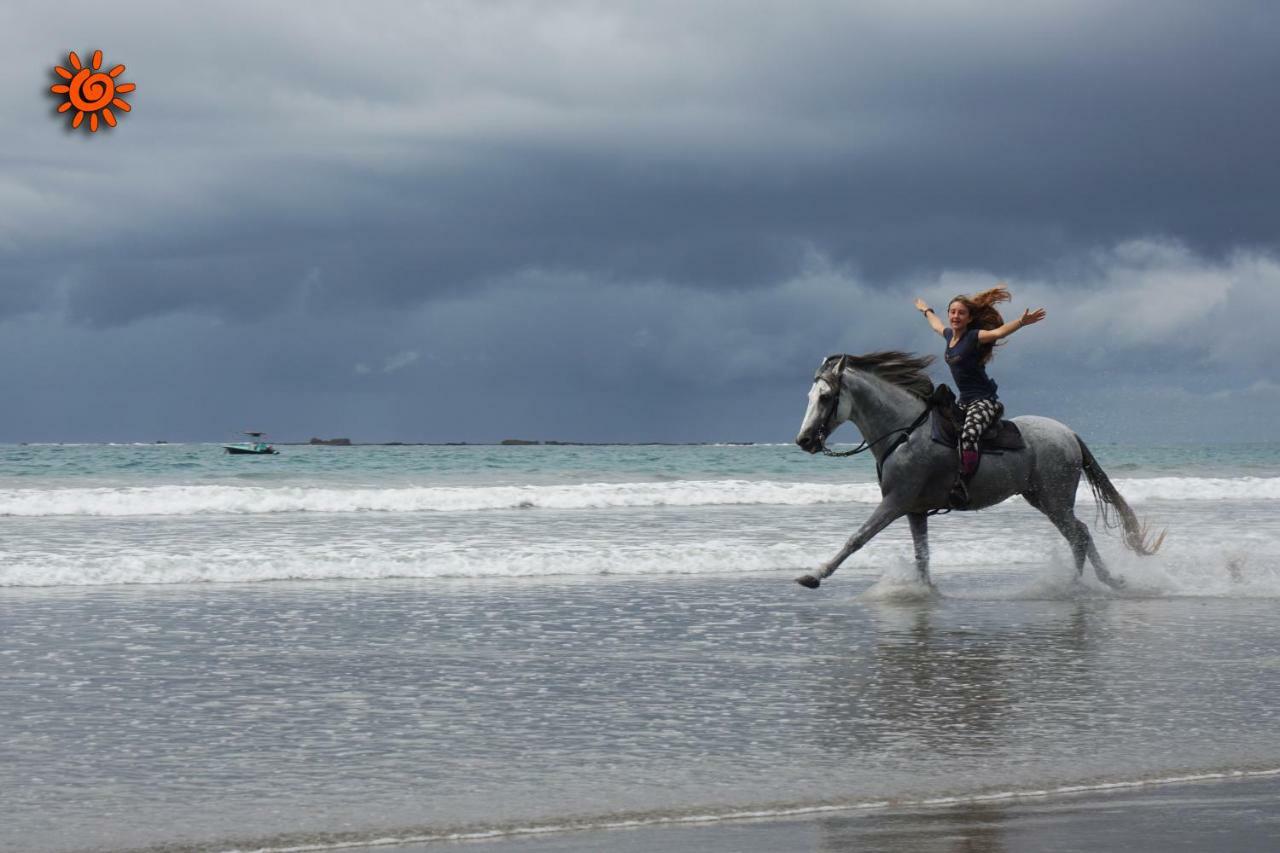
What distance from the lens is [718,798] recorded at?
18.7 feet

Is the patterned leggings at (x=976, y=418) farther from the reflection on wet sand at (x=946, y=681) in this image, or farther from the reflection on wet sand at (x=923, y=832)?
the reflection on wet sand at (x=923, y=832)

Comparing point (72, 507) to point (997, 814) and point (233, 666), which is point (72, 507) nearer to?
point (233, 666)

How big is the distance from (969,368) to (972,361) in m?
0.08

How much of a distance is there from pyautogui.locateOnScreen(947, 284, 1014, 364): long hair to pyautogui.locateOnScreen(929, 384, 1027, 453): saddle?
1.97 ft

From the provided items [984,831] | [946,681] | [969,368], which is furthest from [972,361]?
[984,831]

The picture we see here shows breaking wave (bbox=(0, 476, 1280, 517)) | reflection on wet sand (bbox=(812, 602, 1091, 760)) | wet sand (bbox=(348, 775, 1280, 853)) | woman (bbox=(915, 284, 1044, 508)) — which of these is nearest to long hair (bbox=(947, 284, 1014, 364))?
woman (bbox=(915, 284, 1044, 508))

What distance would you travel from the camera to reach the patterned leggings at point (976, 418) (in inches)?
529

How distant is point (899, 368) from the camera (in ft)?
45.5

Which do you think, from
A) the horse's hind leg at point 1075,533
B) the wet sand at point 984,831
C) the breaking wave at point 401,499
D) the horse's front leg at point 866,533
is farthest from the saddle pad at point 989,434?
the breaking wave at point 401,499

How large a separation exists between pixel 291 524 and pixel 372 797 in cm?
1726

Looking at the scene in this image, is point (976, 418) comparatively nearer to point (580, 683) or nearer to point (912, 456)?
point (912, 456)

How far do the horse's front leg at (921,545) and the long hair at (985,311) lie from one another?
5.68 ft

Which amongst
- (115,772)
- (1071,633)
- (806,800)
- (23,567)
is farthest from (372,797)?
(23,567)

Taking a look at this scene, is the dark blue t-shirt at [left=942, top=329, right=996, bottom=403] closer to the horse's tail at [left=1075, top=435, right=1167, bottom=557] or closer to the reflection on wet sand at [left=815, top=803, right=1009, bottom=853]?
the horse's tail at [left=1075, top=435, right=1167, bottom=557]
